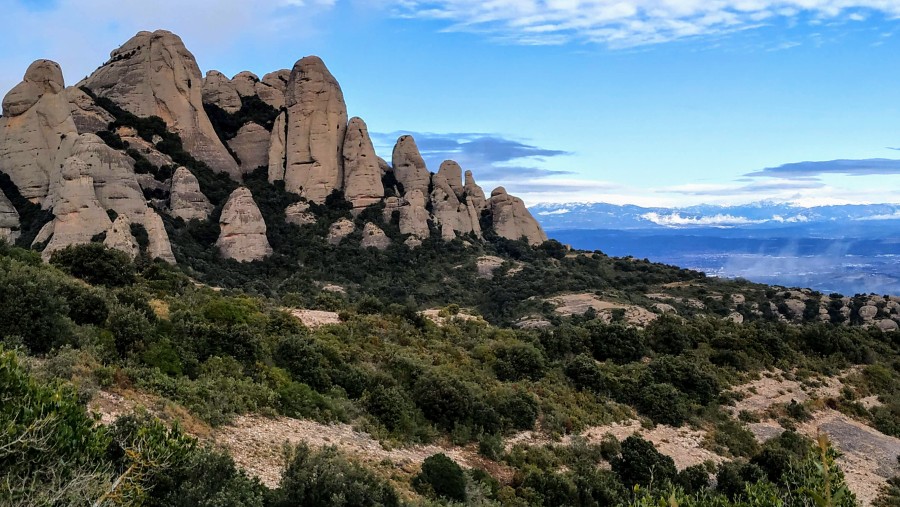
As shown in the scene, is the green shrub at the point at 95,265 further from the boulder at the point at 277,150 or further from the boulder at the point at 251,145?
the boulder at the point at 251,145

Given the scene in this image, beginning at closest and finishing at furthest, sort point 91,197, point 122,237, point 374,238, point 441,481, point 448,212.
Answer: point 441,481 < point 122,237 < point 91,197 < point 374,238 < point 448,212

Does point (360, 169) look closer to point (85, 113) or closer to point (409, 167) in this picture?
point (409, 167)

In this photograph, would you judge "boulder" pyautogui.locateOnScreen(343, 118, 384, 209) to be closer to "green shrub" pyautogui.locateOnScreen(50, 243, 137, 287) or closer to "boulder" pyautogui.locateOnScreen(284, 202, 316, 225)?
"boulder" pyautogui.locateOnScreen(284, 202, 316, 225)

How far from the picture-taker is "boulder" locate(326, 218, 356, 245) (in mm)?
61094

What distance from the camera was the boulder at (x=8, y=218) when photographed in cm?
4344

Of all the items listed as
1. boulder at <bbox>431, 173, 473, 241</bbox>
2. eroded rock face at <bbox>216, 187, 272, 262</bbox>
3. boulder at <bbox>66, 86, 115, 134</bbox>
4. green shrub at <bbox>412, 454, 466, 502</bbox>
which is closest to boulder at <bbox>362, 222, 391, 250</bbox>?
boulder at <bbox>431, 173, 473, 241</bbox>

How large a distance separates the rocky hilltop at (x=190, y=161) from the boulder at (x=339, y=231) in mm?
793

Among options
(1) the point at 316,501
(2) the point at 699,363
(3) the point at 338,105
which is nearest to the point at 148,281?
(1) the point at 316,501

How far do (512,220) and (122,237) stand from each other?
47988mm

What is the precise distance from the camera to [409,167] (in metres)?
74.9

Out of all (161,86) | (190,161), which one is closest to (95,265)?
(190,161)

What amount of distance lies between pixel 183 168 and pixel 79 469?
53588mm

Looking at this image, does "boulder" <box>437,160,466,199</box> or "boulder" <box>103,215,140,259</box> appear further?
"boulder" <box>437,160,466,199</box>

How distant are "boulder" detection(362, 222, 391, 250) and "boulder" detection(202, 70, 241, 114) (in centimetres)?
2426
